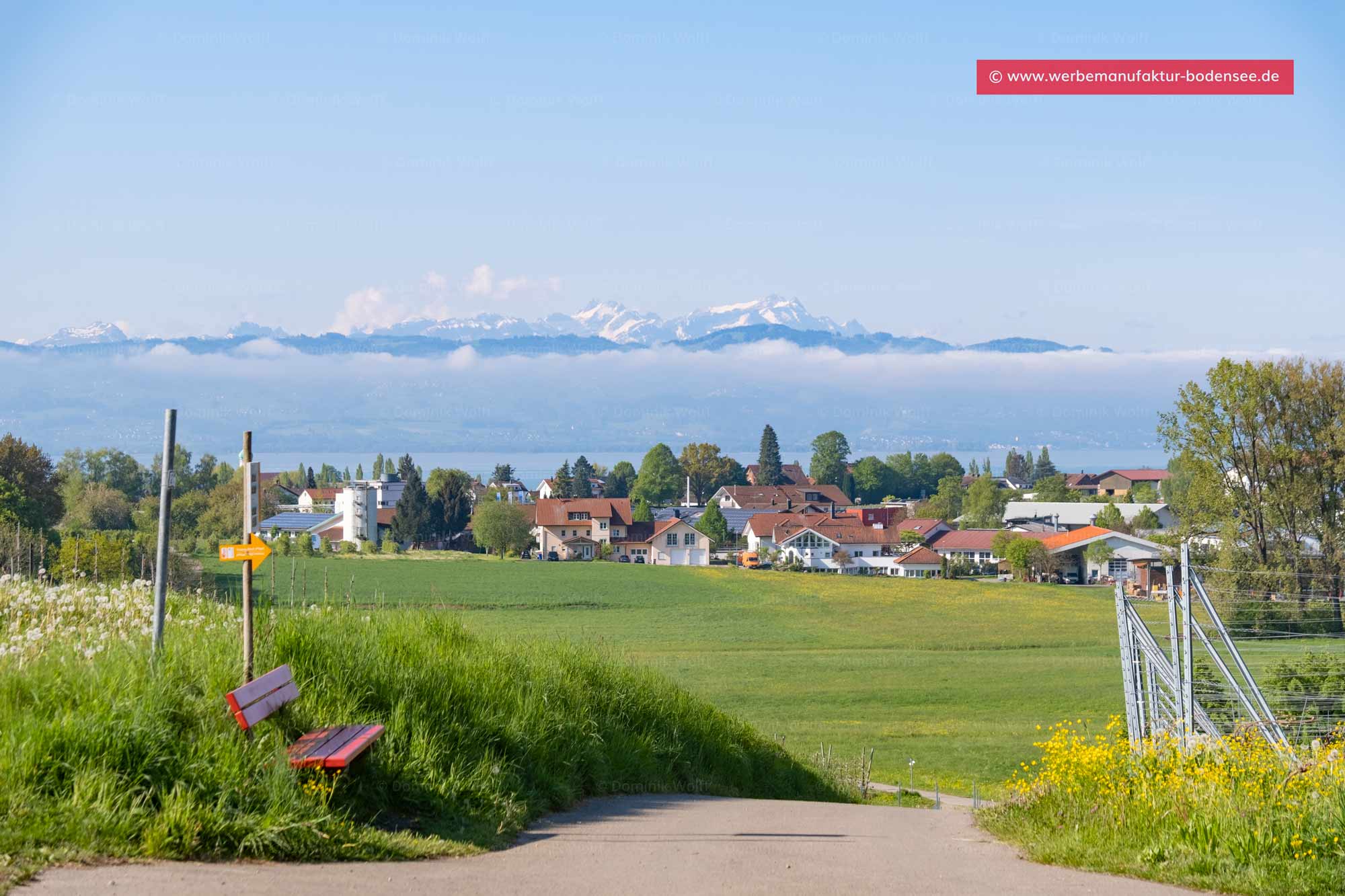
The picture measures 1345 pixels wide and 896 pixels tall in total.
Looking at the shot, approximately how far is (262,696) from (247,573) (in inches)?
38.7

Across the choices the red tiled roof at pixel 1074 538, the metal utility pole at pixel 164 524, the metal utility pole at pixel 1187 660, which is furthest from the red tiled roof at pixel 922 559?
Result: the metal utility pole at pixel 164 524

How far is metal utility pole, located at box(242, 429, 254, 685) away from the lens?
902 centimetres

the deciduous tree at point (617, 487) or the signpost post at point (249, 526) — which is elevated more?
the signpost post at point (249, 526)

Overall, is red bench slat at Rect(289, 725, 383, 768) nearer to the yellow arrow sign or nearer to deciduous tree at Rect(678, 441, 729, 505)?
the yellow arrow sign

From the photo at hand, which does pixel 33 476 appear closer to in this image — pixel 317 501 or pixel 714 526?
pixel 714 526

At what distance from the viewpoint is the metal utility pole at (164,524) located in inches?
377

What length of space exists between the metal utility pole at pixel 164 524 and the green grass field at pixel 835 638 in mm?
3800

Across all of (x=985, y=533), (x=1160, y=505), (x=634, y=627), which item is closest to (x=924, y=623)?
(x=634, y=627)

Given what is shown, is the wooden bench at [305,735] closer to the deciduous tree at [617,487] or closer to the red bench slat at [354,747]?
the red bench slat at [354,747]

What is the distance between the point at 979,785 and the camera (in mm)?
25297

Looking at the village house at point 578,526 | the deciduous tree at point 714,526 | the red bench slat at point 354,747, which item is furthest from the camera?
the deciduous tree at point 714,526

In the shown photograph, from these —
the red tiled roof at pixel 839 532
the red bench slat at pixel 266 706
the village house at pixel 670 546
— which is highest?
the red bench slat at pixel 266 706

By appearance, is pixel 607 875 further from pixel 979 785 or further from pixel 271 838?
pixel 979 785

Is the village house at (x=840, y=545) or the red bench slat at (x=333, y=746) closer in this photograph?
the red bench slat at (x=333, y=746)
